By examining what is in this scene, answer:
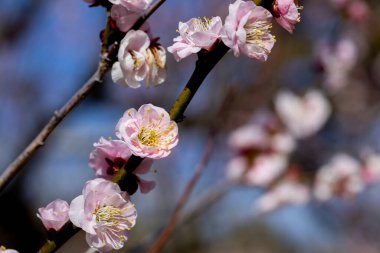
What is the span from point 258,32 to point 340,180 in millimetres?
1748

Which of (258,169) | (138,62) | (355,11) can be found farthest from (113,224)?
(355,11)

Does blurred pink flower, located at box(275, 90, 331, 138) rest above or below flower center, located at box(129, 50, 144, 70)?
below

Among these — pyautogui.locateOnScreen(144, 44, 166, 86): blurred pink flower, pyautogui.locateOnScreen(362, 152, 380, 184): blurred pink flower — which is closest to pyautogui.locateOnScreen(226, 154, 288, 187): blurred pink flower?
pyautogui.locateOnScreen(362, 152, 380, 184): blurred pink flower

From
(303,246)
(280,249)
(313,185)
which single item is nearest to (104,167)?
(313,185)

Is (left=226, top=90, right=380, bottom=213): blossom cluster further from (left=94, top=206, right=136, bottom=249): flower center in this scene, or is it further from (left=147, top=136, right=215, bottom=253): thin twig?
(left=94, top=206, right=136, bottom=249): flower center

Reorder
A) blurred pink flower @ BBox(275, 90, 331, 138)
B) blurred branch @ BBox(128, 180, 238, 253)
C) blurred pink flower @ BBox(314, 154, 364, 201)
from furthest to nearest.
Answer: blurred pink flower @ BBox(275, 90, 331, 138) < blurred pink flower @ BBox(314, 154, 364, 201) < blurred branch @ BBox(128, 180, 238, 253)

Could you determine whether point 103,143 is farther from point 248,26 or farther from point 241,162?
point 241,162

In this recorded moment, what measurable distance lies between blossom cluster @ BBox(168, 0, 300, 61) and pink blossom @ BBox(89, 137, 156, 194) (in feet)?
0.49

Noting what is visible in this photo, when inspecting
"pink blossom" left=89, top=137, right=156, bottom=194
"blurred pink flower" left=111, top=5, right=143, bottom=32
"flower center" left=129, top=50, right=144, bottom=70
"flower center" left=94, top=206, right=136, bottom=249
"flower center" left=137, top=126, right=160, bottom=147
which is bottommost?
"flower center" left=94, top=206, right=136, bottom=249

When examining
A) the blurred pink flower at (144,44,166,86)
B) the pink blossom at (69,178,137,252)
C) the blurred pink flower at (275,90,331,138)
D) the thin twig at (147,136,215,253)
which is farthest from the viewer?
the blurred pink flower at (275,90,331,138)

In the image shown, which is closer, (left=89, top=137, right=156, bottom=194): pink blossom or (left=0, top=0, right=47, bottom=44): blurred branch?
(left=89, top=137, right=156, bottom=194): pink blossom

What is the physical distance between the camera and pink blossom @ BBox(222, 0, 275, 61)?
636 mm

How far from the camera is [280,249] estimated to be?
Answer: 11.1 m

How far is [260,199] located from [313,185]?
0.27 meters
